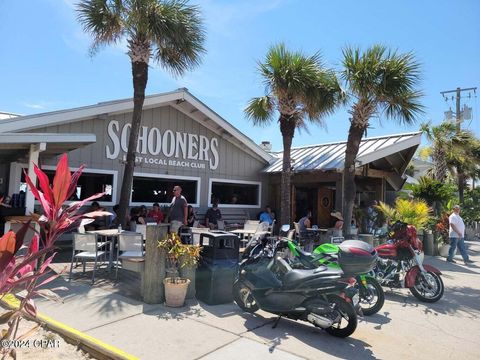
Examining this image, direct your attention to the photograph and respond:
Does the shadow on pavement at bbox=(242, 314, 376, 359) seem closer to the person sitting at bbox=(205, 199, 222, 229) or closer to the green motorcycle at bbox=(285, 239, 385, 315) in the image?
the green motorcycle at bbox=(285, 239, 385, 315)

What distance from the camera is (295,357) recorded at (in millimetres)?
3965

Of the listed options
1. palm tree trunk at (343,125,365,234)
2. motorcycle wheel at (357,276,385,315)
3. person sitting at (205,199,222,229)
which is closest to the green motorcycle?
motorcycle wheel at (357,276,385,315)

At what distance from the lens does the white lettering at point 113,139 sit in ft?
35.0

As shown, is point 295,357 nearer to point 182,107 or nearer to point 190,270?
point 190,270

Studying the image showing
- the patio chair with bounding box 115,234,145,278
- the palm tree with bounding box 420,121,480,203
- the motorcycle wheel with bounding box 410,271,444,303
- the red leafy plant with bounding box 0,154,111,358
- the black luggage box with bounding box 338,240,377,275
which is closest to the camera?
the red leafy plant with bounding box 0,154,111,358

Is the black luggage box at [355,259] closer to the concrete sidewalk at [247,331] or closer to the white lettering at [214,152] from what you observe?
the concrete sidewalk at [247,331]

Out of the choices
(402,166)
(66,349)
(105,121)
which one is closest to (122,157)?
(105,121)

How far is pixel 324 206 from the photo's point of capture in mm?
16156

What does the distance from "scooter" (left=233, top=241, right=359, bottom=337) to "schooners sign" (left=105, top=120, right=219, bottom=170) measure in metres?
6.98

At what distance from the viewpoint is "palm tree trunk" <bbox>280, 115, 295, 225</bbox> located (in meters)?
11.0

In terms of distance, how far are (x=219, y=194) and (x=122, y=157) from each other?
161 inches

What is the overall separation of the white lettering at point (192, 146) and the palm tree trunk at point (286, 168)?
3.20m

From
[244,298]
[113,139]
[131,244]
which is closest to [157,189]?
[113,139]

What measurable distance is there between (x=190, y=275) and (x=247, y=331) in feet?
5.01
